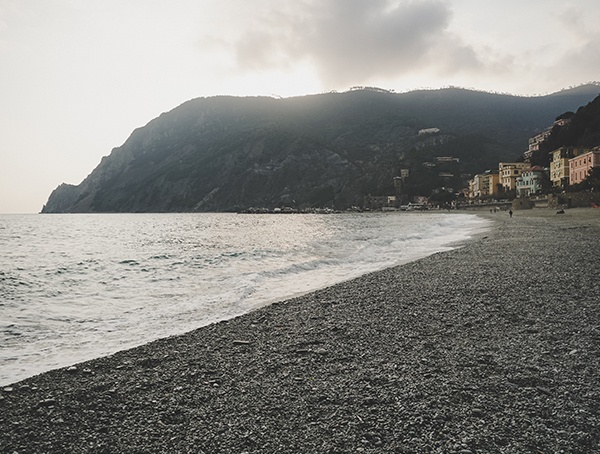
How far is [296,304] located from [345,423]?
21.1ft

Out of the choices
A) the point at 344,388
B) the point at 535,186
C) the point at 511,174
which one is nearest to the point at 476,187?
the point at 511,174

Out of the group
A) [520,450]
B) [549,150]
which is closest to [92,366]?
[520,450]

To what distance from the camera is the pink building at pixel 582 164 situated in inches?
2729

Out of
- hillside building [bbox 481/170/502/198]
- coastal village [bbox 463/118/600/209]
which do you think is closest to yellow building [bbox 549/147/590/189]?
coastal village [bbox 463/118/600/209]

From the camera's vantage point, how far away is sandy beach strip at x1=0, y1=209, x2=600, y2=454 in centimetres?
384

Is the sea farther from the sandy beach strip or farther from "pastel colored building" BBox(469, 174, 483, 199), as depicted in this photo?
"pastel colored building" BBox(469, 174, 483, 199)

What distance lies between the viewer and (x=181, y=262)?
22594 millimetres

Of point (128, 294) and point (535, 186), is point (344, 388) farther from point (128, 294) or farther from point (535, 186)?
point (535, 186)

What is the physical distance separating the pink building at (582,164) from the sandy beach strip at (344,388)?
3063 inches

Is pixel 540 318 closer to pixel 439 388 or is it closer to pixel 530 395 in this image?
pixel 530 395

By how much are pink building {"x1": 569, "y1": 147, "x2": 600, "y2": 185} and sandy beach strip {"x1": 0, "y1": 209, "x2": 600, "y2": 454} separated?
3063 inches

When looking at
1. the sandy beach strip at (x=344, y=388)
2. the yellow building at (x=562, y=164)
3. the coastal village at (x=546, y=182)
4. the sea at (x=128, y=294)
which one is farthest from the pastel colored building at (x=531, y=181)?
the sandy beach strip at (x=344, y=388)

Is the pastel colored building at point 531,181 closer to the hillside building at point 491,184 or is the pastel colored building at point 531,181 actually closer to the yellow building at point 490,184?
the hillside building at point 491,184

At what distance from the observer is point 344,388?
16.3 ft
